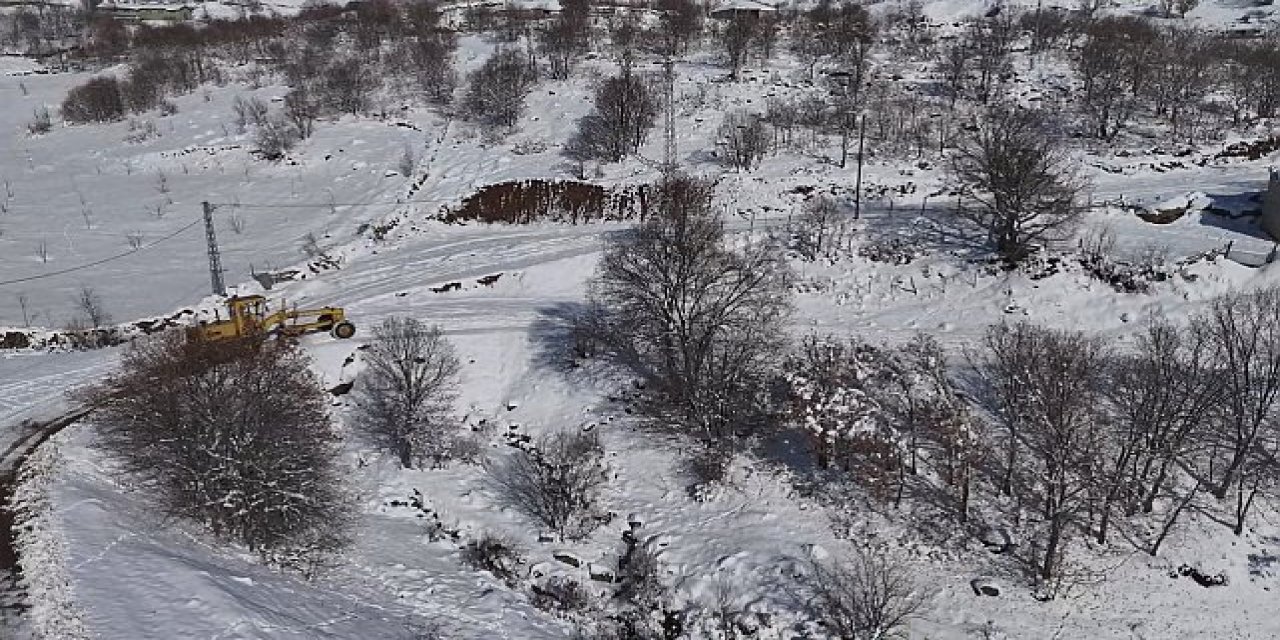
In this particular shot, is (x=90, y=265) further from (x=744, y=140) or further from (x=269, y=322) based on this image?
(x=744, y=140)

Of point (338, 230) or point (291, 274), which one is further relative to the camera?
point (338, 230)

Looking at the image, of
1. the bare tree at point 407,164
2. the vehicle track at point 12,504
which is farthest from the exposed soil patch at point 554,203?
the vehicle track at point 12,504

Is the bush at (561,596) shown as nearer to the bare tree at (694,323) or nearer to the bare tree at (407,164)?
the bare tree at (694,323)

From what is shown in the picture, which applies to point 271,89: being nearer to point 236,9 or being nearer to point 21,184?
point 21,184

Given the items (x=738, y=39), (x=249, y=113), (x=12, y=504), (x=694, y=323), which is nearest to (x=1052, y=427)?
(x=694, y=323)

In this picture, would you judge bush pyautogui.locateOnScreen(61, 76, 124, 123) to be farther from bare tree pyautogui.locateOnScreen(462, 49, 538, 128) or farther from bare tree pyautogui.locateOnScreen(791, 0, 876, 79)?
bare tree pyautogui.locateOnScreen(791, 0, 876, 79)

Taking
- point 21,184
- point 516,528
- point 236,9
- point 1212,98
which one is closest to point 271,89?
point 21,184
